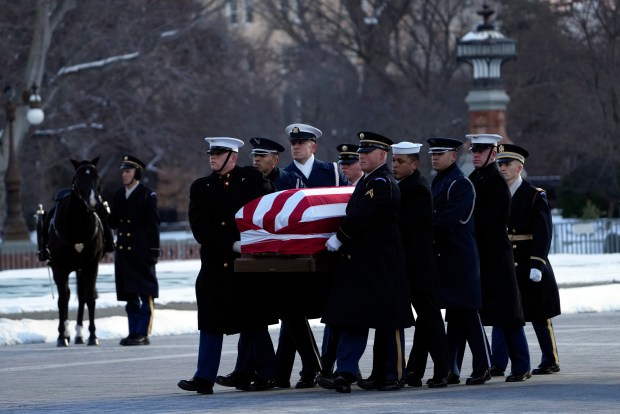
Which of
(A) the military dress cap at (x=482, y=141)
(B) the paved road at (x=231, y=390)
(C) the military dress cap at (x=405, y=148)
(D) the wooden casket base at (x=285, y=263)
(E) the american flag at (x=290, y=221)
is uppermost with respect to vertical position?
(A) the military dress cap at (x=482, y=141)

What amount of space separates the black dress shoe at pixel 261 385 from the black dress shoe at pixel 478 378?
156 cm

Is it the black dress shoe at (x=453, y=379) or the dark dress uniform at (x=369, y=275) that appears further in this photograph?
the black dress shoe at (x=453, y=379)

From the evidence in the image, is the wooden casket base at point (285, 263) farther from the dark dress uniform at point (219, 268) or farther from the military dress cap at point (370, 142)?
the military dress cap at point (370, 142)

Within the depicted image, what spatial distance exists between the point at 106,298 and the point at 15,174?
56.7 ft

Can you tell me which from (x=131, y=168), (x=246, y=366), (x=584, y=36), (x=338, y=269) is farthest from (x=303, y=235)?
(x=584, y=36)

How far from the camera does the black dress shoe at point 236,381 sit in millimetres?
14539

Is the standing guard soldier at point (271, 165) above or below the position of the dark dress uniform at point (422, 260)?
above

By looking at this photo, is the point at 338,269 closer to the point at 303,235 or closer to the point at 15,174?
the point at 303,235

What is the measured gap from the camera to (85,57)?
164ft

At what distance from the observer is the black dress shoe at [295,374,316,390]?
14586 millimetres

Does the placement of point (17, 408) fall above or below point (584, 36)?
below

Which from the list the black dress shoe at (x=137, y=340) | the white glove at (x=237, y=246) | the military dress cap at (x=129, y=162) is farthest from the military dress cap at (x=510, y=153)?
the black dress shoe at (x=137, y=340)

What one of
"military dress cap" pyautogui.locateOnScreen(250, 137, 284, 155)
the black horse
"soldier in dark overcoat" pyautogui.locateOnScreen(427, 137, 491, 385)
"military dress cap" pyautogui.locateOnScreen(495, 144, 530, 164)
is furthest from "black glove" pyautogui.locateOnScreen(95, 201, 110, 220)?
"soldier in dark overcoat" pyautogui.locateOnScreen(427, 137, 491, 385)

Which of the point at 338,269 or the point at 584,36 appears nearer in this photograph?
the point at 338,269
